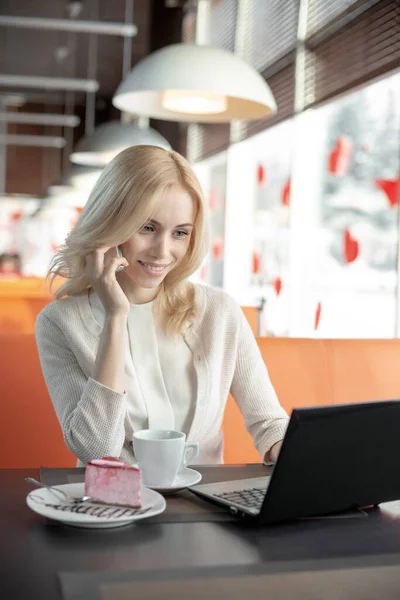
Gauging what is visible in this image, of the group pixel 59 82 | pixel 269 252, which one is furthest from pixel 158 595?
pixel 59 82

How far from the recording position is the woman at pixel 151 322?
175 centimetres

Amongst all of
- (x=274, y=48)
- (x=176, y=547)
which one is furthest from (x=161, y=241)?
(x=274, y=48)

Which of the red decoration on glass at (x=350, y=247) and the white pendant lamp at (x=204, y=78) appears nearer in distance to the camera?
the white pendant lamp at (x=204, y=78)

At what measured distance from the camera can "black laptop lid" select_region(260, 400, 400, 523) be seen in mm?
1113

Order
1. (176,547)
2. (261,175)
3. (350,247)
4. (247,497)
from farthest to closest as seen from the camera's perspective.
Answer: (261,175)
(350,247)
(247,497)
(176,547)

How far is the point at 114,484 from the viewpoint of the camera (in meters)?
1.17

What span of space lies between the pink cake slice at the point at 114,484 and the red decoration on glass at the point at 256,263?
442cm

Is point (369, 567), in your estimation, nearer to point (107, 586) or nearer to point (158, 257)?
point (107, 586)

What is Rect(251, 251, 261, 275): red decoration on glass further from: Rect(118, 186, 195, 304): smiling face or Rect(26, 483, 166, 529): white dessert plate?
Rect(26, 483, 166, 529): white dessert plate

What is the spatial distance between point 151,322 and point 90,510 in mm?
803

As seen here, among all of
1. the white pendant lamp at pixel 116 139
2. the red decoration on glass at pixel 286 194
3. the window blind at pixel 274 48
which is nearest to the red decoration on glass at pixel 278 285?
the red decoration on glass at pixel 286 194

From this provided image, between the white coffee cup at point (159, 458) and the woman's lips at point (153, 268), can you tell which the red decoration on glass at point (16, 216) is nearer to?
the woman's lips at point (153, 268)

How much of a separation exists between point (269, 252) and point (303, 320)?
85cm

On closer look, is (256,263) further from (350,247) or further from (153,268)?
(153,268)
